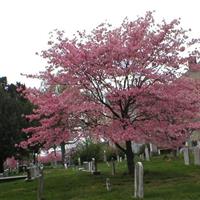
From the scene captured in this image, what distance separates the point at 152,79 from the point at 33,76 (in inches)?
241

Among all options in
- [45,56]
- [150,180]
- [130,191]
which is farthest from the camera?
[45,56]

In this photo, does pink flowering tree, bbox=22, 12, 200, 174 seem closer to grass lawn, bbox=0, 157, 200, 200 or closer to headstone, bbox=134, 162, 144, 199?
grass lawn, bbox=0, 157, 200, 200

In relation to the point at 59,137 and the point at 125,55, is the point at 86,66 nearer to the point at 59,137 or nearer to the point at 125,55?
the point at 125,55

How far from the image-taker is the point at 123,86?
25281 mm

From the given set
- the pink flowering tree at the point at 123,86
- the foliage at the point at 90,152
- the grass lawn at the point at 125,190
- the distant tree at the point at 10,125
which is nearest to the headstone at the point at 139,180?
the grass lawn at the point at 125,190

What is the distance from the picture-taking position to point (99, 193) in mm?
19000

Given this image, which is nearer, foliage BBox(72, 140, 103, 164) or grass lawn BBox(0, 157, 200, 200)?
grass lawn BBox(0, 157, 200, 200)

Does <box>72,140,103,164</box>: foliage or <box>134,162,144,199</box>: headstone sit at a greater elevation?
<box>72,140,103,164</box>: foliage

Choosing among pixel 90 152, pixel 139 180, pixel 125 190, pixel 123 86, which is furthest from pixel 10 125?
pixel 139 180

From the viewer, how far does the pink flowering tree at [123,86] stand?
24.4 metres

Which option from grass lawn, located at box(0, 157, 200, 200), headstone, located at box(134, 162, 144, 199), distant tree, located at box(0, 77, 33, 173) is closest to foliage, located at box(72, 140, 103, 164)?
distant tree, located at box(0, 77, 33, 173)

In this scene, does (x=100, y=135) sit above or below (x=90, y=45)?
below

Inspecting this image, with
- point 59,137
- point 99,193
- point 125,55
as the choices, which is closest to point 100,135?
point 59,137

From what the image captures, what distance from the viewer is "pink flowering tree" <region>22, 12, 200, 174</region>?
24438mm
